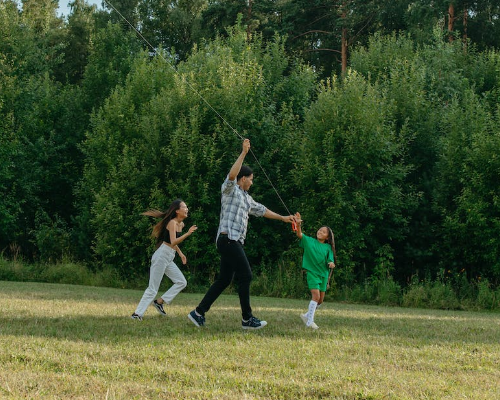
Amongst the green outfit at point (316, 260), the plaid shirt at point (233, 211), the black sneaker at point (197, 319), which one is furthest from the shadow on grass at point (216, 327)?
the plaid shirt at point (233, 211)

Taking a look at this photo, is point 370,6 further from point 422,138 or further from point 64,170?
point 64,170

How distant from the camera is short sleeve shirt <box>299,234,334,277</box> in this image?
1012cm

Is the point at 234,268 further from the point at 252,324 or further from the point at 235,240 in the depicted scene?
the point at 252,324

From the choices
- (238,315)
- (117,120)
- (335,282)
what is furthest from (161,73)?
(238,315)

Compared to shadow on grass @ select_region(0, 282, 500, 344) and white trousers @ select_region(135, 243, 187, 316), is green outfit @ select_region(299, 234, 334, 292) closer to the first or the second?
shadow on grass @ select_region(0, 282, 500, 344)

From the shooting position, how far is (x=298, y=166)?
22.4 m

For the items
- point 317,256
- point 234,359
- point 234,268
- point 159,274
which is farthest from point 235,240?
point 234,359

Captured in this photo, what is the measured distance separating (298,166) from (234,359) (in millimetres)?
16169

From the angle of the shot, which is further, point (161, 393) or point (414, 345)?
point (414, 345)

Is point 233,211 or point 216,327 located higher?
point 233,211

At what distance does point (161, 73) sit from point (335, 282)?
14.9m

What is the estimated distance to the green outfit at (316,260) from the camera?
1012cm

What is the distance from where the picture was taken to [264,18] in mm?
37438

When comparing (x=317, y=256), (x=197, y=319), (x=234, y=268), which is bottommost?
(x=197, y=319)
